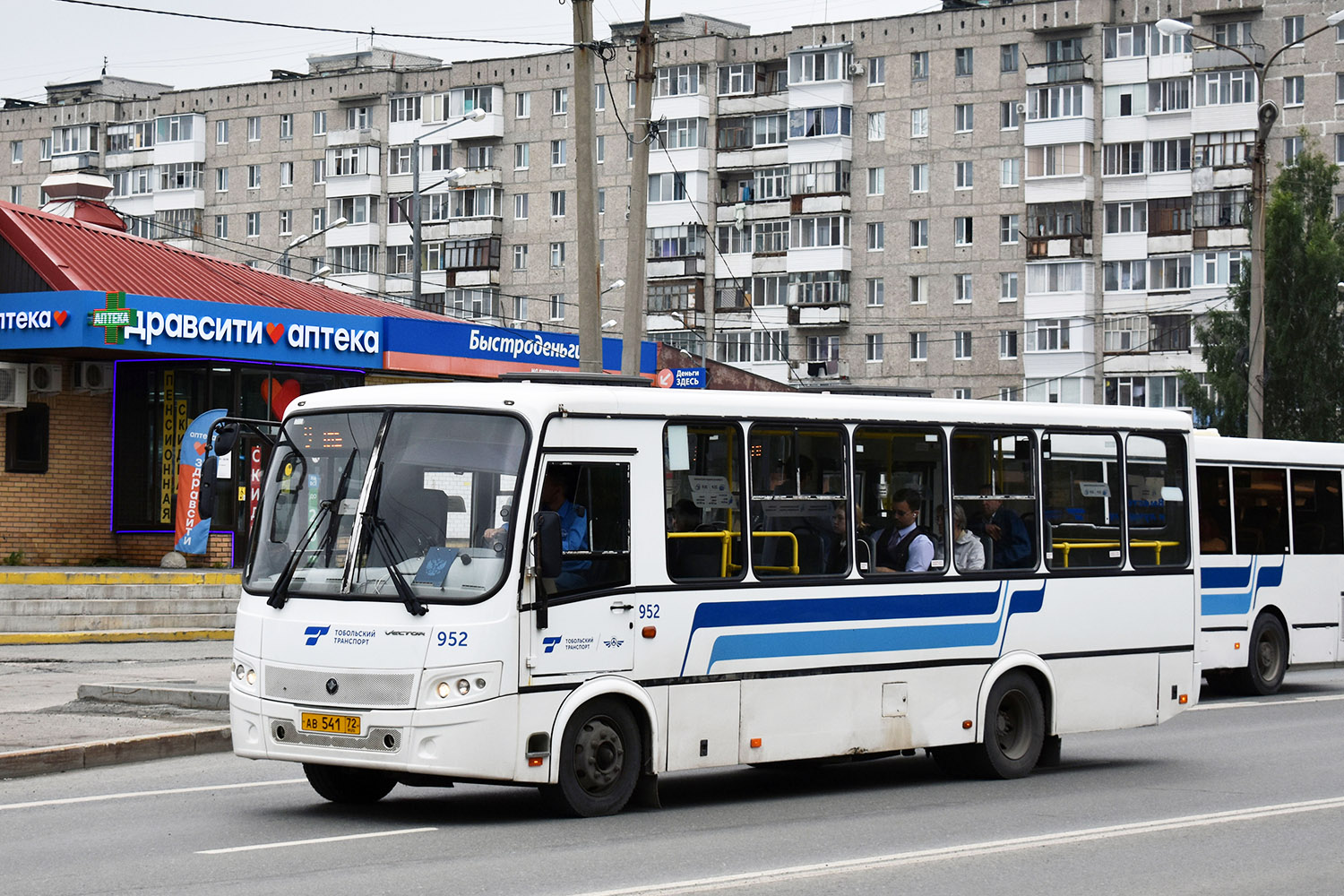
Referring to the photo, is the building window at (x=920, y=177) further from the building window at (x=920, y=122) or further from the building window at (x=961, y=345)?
the building window at (x=961, y=345)

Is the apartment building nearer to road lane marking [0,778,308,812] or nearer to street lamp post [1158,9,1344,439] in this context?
street lamp post [1158,9,1344,439]

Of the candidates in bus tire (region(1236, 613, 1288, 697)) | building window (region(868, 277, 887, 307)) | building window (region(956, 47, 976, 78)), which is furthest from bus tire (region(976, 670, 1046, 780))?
building window (region(956, 47, 976, 78))

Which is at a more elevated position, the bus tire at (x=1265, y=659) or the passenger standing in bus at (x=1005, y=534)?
the passenger standing in bus at (x=1005, y=534)

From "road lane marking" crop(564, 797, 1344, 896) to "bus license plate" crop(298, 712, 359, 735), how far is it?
2.47 m

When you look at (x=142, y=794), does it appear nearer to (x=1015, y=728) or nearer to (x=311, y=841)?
(x=311, y=841)

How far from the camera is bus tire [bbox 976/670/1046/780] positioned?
1310 centimetres

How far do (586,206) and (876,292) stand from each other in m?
54.9

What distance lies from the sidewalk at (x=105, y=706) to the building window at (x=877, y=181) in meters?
53.3

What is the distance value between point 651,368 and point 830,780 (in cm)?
2506

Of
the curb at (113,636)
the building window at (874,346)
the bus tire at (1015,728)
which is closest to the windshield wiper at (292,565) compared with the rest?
the bus tire at (1015,728)

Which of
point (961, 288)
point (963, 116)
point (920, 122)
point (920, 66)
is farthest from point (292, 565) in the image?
point (920, 66)

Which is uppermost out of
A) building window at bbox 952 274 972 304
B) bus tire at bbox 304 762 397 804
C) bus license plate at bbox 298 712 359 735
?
building window at bbox 952 274 972 304

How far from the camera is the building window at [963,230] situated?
7188cm

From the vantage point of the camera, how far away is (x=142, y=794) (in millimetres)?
11773
